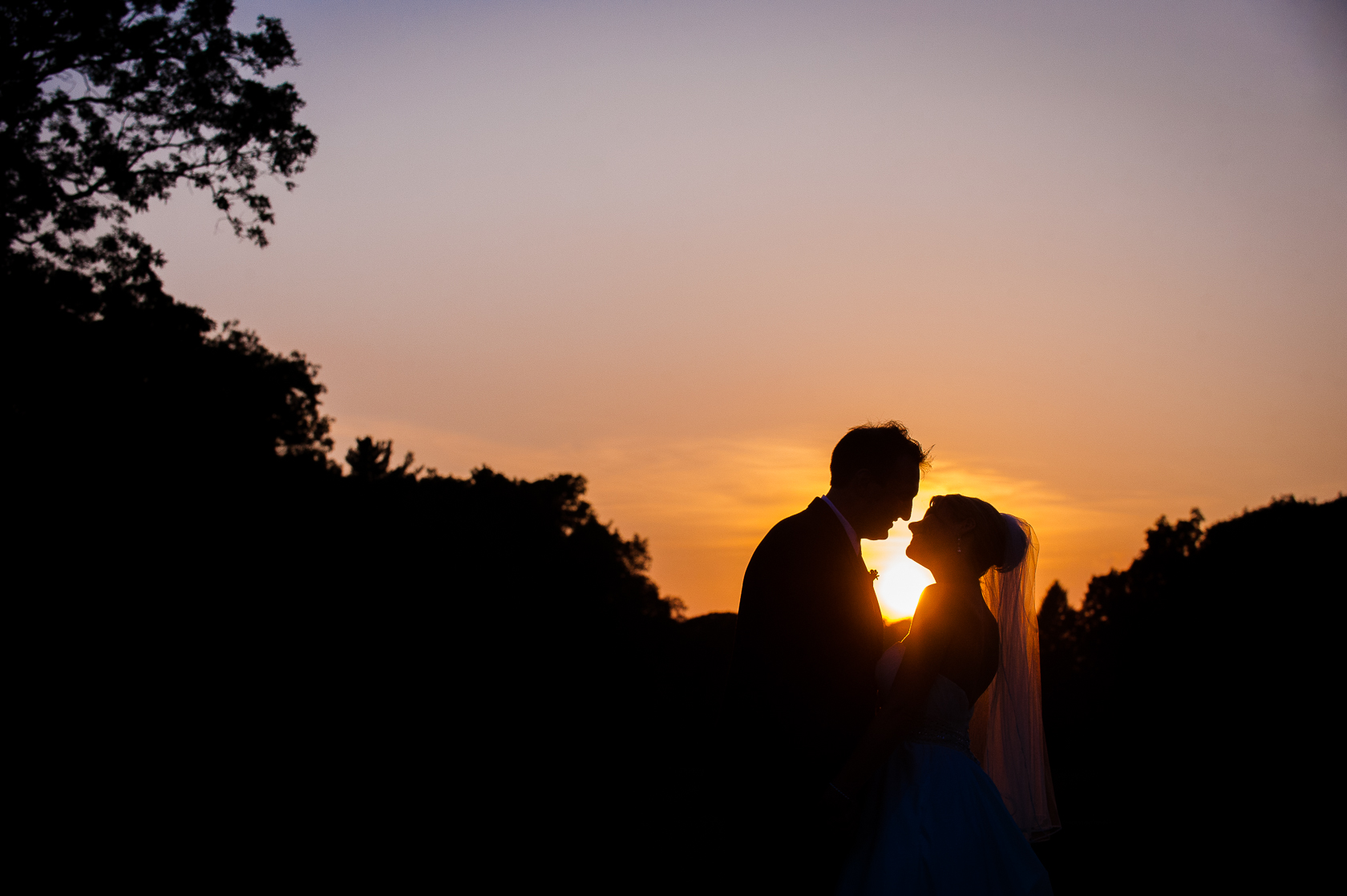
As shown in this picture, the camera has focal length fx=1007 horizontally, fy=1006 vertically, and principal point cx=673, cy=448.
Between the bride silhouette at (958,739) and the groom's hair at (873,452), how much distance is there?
17.9 inches

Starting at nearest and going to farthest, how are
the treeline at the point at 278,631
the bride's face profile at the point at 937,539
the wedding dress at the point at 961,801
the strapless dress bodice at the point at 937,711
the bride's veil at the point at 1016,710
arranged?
the wedding dress at the point at 961,801 < the strapless dress bodice at the point at 937,711 < the bride's face profile at the point at 937,539 < the bride's veil at the point at 1016,710 < the treeline at the point at 278,631

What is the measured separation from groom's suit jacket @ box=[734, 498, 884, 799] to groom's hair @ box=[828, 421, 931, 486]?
0.82 ft

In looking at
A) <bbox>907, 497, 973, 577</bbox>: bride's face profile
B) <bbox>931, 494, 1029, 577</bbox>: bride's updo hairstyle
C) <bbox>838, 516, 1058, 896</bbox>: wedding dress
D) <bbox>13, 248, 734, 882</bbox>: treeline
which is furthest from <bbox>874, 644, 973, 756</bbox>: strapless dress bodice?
<bbox>13, 248, 734, 882</bbox>: treeline

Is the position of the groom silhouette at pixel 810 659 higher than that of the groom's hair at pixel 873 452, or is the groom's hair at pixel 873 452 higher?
the groom's hair at pixel 873 452

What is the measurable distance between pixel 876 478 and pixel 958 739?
132 cm

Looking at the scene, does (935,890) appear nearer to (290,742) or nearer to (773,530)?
(773,530)

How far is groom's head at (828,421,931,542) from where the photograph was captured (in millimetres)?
4801

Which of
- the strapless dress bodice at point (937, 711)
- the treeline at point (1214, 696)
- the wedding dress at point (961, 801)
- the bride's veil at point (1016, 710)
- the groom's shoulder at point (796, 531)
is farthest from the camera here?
the treeline at point (1214, 696)

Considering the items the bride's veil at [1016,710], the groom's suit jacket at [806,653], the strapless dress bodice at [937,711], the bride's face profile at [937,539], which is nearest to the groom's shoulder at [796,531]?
the groom's suit jacket at [806,653]

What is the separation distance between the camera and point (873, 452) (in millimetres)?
4832

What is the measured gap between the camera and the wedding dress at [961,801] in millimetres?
4387

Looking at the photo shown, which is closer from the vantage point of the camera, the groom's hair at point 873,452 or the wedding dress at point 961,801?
the wedding dress at point 961,801

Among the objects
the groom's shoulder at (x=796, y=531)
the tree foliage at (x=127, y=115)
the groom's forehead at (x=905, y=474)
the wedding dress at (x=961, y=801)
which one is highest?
the tree foliage at (x=127, y=115)

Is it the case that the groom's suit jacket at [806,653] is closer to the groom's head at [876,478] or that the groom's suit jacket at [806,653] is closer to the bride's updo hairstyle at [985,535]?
the groom's head at [876,478]
